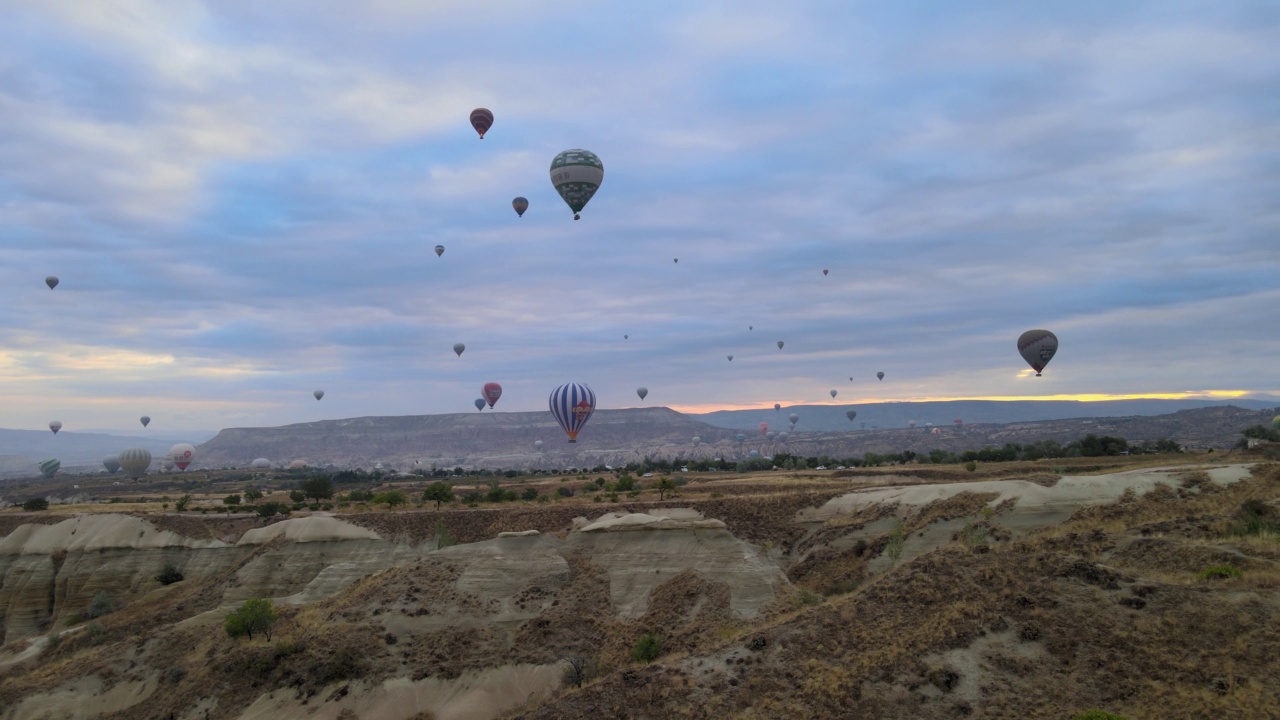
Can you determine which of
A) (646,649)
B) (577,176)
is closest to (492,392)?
(577,176)

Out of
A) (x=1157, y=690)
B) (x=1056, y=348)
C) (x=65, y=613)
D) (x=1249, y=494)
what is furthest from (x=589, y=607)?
(x=1056, y=348)

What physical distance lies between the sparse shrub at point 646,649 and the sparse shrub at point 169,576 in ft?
143

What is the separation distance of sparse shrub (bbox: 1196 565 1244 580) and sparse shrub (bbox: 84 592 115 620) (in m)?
62.4

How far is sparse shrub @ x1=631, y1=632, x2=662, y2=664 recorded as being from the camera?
3117 centimetres

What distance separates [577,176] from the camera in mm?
62375

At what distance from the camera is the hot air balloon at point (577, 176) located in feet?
205

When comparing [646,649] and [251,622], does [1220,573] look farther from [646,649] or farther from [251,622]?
[251,622]

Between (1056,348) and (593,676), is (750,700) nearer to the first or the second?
(593,676)

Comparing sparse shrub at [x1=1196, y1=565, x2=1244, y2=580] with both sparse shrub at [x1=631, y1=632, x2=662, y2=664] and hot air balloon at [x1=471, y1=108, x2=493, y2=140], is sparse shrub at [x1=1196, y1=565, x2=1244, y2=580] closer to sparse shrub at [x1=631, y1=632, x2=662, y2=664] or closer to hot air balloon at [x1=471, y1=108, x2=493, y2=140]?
sparse shrub at [x1=631, y1=632, x2=662, y2=664]

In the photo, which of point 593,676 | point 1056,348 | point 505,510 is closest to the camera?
point 593,676

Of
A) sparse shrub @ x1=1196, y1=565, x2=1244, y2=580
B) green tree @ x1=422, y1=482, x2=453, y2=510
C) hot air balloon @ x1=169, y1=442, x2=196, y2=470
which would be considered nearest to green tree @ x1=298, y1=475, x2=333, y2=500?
green tree @ x1=422, y1=482, x2=453, y2=510

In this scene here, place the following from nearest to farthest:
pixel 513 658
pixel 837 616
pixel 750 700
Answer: pixel 750 700 < pixel 837 616 < pixel 513 658

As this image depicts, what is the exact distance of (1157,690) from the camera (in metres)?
19.9

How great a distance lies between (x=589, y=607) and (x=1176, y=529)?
84.1 feet
